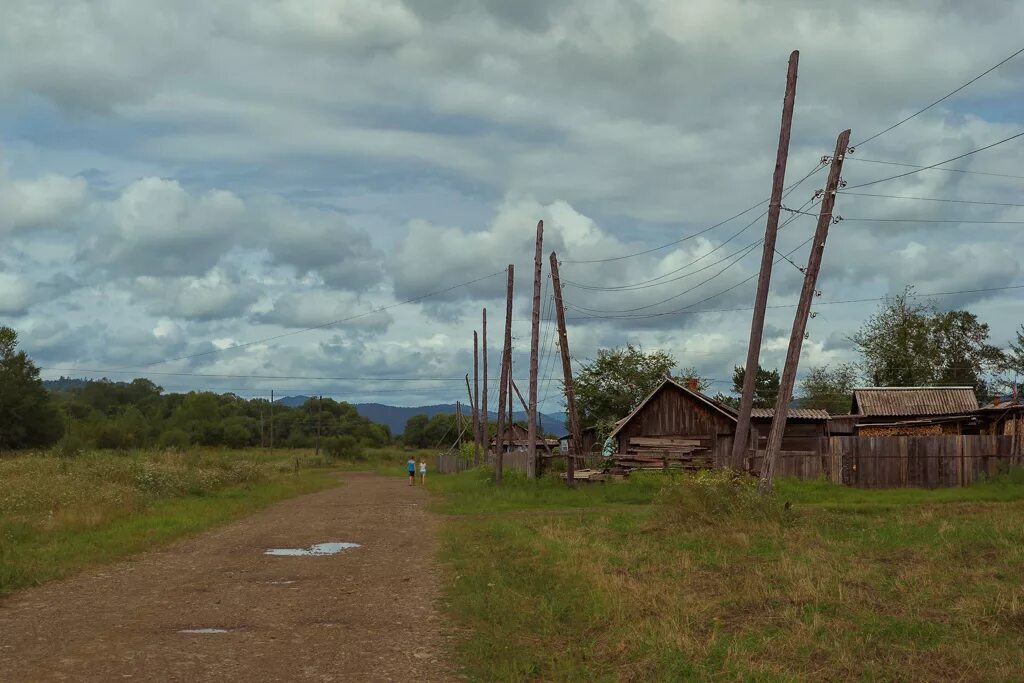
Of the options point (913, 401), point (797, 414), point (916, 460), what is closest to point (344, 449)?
point (797, 414)

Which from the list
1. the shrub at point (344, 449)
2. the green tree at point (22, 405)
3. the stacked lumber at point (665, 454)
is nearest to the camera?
the stacked lumber at point (665, 454)

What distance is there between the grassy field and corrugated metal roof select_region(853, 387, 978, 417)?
83.0 ft

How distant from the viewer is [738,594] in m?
11.9

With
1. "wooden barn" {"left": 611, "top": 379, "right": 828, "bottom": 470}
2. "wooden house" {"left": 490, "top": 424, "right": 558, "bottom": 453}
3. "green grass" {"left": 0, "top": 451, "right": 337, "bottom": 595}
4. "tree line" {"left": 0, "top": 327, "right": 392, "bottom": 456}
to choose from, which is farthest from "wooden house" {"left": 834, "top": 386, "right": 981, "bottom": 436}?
"tree line" {"left": 0, "top": 327, "right": 392, "bottom": 456}

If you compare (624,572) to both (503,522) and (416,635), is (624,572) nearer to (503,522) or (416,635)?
(416,635)

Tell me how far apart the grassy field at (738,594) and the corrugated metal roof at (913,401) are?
25.3 meters

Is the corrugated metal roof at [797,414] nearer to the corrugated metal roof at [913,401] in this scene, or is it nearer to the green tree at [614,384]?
the corrugated metal roof at [913,401]

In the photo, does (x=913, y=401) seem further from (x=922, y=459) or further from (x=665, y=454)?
(x=922, y=459)

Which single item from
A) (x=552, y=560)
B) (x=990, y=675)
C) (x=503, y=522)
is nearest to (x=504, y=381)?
(x=503, y=522)

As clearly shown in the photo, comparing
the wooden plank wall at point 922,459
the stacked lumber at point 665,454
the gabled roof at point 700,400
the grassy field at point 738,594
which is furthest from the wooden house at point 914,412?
the grassy field at point 738,594

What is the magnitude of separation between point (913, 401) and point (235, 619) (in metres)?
43.8

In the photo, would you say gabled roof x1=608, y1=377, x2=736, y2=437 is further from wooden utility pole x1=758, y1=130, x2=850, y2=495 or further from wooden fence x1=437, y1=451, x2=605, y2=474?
wooden utility pole x1=758, y1=130, x2=850, y2=495

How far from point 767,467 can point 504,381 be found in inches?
832

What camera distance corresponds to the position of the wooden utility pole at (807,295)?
2206 centimetres
